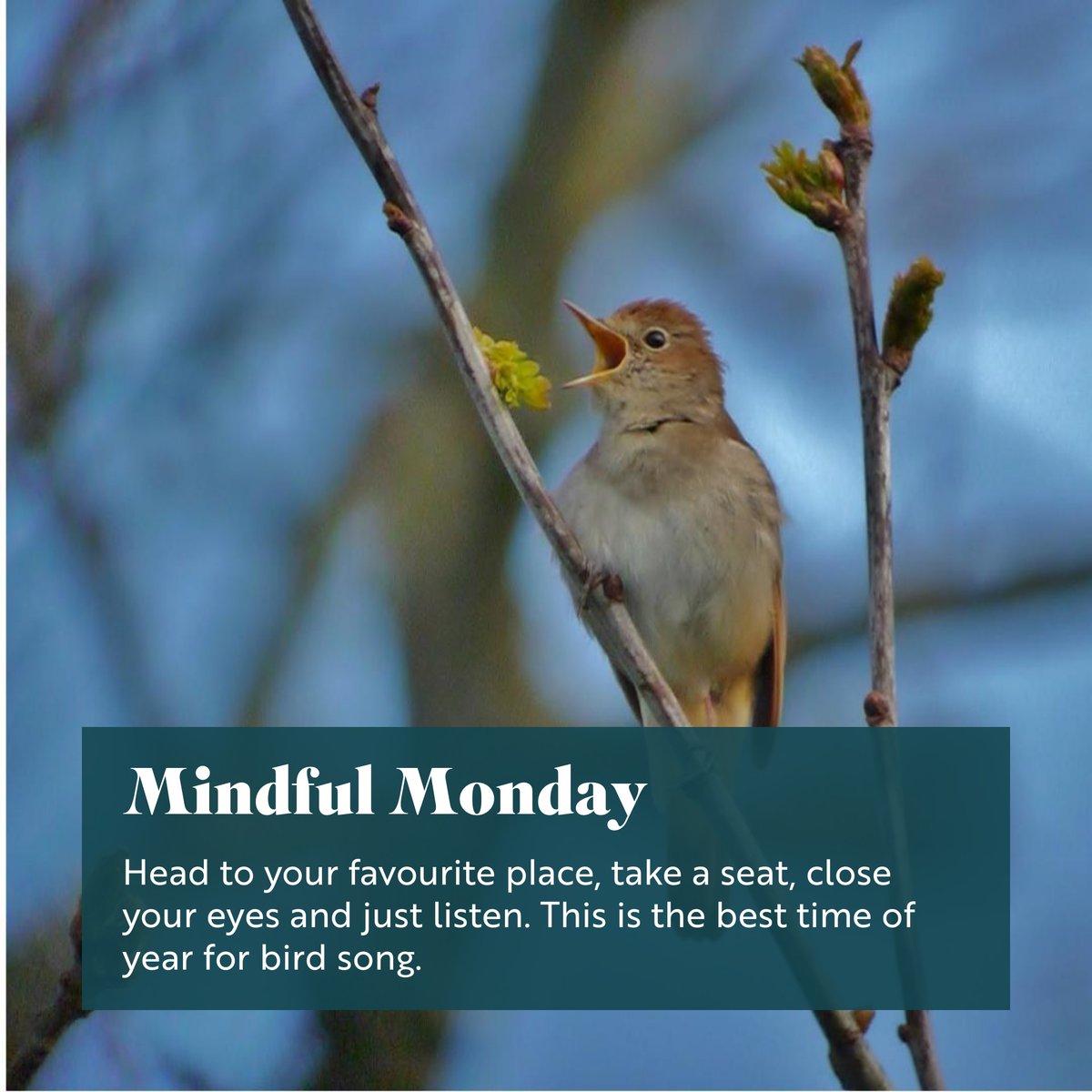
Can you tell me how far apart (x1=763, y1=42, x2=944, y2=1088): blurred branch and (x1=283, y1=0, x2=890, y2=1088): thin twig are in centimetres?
4

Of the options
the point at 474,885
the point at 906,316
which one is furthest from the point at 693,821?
the point at 906,316

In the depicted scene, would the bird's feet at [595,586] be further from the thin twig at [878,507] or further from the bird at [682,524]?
the bird at [682,524]

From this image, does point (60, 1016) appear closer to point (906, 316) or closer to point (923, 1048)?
point (923, 1048)

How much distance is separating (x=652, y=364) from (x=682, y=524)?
0.35 metres

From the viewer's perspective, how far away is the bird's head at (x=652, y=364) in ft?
10.2

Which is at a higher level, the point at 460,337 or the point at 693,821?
the point at 460,337

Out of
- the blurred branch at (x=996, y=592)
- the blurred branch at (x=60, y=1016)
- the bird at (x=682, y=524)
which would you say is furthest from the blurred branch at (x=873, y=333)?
the blurred branch at (x=996, y=592)

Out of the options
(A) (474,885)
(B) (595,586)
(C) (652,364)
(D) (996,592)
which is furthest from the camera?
(D) (996,592)

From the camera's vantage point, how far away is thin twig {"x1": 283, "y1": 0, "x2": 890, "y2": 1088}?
1.55 m

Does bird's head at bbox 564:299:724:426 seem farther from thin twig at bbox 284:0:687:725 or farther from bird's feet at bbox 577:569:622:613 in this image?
thin twig at bbox 284:0:687:725

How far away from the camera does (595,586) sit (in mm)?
2031

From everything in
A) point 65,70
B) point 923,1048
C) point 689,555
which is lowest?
point 923,1048

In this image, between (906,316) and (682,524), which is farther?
(682,524)

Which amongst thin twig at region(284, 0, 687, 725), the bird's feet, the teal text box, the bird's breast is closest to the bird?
the bird's breast
